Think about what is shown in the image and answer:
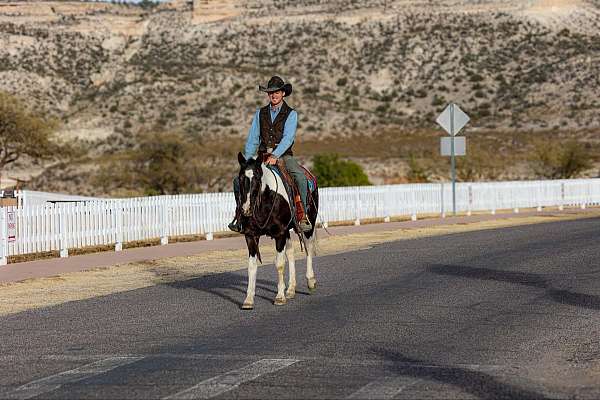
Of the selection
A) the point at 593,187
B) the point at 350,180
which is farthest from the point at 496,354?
the point at 350,180

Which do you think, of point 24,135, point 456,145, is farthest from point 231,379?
point 24,135

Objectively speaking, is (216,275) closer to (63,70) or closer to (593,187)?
(593,187)

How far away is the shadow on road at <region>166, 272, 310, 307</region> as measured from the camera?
15.8 meters

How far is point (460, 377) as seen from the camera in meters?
9.16

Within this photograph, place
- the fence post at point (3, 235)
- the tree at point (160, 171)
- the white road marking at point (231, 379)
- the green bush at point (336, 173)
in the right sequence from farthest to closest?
the tree at point (160, 171), the green bush at point (336, 173), the fence post at point (3, 235), the white road marking at point (231, 379)

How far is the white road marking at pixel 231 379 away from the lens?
857 cm

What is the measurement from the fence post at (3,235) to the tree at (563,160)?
47247mm

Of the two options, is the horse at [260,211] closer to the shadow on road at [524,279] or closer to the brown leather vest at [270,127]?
the brown leather vest at [270,127]

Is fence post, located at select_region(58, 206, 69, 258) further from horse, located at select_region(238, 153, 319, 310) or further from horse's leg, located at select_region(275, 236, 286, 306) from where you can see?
horse's leg, located at select_region(275, 236, 286, 306)

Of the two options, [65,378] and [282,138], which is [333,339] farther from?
[282,138]

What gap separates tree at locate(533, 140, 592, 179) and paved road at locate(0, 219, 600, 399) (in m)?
46.9

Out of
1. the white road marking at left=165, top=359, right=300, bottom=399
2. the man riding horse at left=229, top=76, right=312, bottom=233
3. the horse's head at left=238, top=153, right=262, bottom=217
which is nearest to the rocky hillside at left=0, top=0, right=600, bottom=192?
the man riding horse at left=229, top=76, right=312, bottom=233

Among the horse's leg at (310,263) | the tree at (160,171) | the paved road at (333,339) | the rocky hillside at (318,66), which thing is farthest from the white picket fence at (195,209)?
the rocky hillside at (318,66)

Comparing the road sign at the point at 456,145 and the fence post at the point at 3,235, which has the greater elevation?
the road sign at the point at 456,145
